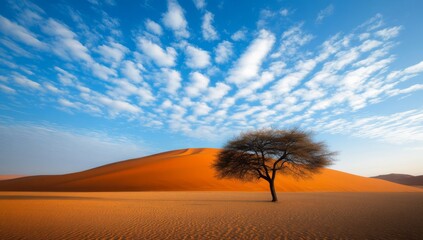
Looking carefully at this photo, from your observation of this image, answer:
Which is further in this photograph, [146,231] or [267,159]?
[267,159]

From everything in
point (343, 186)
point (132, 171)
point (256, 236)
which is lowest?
point (256, 236)

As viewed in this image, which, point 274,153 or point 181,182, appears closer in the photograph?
point 274,153

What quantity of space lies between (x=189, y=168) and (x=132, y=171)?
513 inches

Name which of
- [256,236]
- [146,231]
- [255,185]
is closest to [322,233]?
[256,236]

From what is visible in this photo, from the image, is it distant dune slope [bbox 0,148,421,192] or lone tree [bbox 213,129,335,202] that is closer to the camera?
lone tree [bbox 213,129,335,202]

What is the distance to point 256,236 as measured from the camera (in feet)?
26.1

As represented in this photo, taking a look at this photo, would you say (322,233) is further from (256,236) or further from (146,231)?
(146,231)

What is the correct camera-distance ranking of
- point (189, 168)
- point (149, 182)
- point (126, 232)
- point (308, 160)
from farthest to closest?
1. point (189, 168)
2. point (149, 182)
3. point (308, 160)
4. point (126, 232)

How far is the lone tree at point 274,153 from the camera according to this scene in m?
21.5

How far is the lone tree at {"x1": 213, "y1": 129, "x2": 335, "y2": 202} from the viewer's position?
70.4ft

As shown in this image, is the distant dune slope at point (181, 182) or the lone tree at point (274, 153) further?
the distant dune slope at point (181, 182)

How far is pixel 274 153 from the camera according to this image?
21953 millimetres

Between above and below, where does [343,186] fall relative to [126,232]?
above

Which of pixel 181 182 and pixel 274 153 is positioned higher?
pixel 274 153
